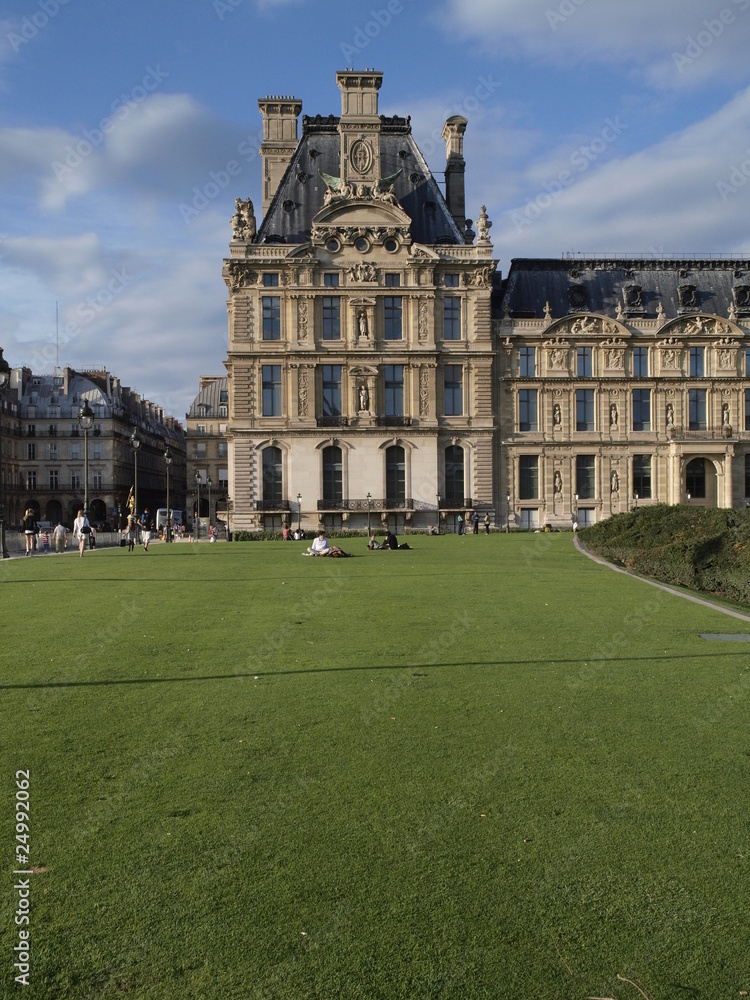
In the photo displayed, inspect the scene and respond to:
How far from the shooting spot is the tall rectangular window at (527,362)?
6375 cm

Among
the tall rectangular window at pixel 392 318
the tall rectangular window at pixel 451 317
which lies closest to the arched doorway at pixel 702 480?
the tall rectangular window at pixel 451 317

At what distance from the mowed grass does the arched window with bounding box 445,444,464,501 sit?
48.8 meters

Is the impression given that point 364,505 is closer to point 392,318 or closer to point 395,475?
point 395,475

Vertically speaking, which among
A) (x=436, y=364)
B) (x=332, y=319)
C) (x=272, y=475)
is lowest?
(x=272, y=475)

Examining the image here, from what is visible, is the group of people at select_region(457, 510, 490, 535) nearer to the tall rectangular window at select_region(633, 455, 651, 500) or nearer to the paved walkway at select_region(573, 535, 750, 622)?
the tall rectangular window at select_region(633, 455, 651, 500)

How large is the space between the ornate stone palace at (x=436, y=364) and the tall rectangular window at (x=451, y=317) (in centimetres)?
11

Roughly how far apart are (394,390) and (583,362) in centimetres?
1462

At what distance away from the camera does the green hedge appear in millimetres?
22078

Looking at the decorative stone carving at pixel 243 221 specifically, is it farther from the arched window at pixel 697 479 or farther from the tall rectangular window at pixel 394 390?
the arched window at pixel 697 479

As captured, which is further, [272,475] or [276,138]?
[276,138]

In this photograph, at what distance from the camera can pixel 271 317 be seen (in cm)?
6075

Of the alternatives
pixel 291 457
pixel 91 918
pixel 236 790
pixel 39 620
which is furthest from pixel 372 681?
pixel 291 457

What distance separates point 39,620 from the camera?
1552 cm

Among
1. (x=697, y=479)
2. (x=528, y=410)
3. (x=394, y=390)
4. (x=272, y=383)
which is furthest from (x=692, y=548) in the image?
(x=697, y=479)
